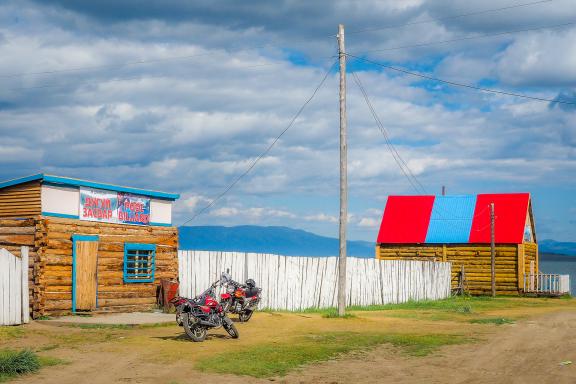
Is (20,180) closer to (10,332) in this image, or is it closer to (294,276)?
(10,332)

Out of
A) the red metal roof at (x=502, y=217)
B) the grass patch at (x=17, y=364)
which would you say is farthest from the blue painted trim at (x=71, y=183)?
the red metal roof at (x=502, y=217)

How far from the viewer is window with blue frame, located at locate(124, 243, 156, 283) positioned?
2630 cm

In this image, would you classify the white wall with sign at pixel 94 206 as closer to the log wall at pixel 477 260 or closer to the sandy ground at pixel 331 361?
the sandy ground at pixel 331 361

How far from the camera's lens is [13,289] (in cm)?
2156

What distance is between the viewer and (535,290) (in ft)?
147

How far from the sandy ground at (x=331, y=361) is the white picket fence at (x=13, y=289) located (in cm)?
55

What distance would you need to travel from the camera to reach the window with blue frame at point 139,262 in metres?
26.3

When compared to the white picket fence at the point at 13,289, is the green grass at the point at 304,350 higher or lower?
lower

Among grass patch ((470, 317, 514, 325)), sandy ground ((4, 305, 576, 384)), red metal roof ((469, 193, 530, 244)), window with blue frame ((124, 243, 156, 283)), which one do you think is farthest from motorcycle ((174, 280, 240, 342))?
red metal roof ((469, 193, 530, 244))

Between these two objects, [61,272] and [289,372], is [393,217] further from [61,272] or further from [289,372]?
[289,372]

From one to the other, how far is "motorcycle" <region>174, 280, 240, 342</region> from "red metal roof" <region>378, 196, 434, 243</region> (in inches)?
1124

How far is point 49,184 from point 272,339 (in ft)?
31.1

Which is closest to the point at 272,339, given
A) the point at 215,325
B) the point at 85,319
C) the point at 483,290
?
the point at 215,325

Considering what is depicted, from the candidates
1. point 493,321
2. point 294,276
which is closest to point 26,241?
point 294,276
